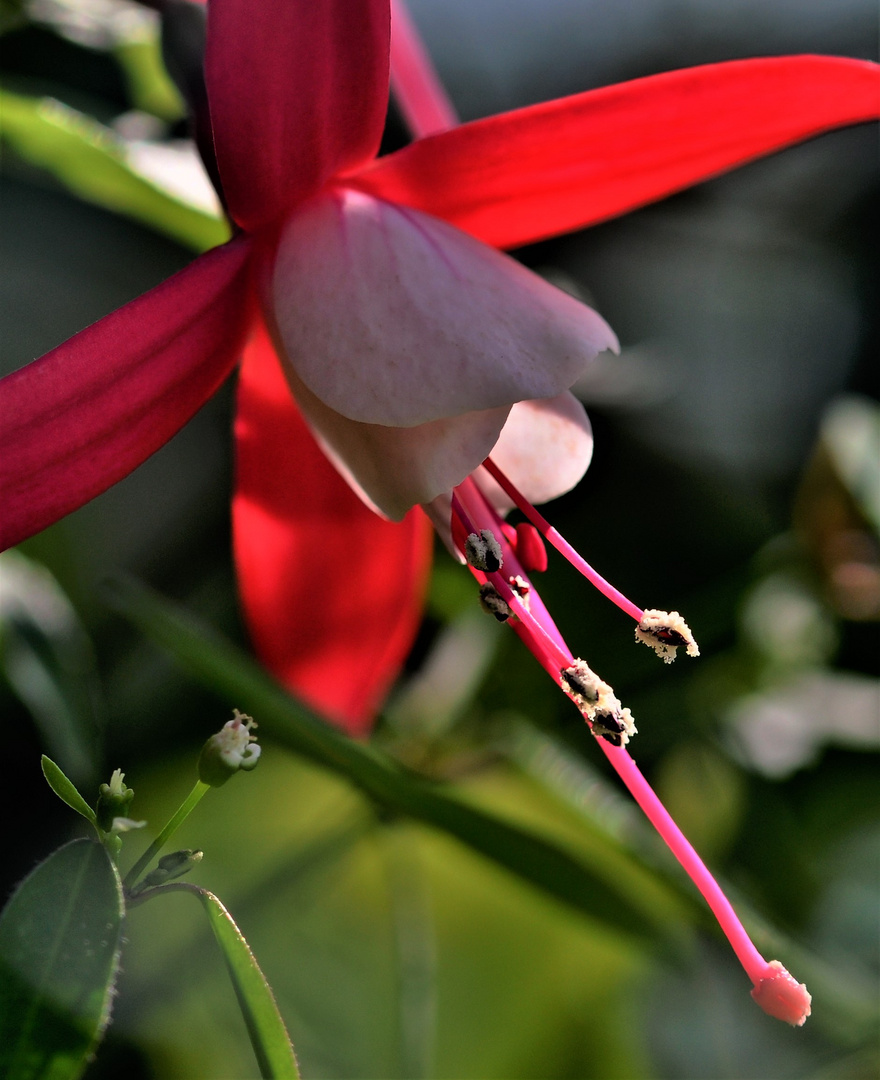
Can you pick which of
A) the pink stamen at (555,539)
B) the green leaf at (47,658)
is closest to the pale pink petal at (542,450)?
the pink stamen at (555,539)

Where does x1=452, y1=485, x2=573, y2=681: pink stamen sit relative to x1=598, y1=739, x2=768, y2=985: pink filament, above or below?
above

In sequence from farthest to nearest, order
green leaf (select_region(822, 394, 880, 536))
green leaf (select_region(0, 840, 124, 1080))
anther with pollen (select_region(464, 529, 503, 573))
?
green leaf (select_region(822, 394, 880, 536)) < anther with pollen (select_region(464, 529, 503, 573)) < green leaf (select_region(0, 840, 124, 1080))

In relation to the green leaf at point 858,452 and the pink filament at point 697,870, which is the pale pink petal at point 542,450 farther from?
the green leaf at point 858,452

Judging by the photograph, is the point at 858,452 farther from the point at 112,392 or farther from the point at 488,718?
the point at 112,392

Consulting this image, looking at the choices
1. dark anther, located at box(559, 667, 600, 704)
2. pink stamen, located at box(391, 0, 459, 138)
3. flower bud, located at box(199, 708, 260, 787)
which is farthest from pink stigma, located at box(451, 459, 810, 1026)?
pink stamen, located at box(391, 0, 459, 138)

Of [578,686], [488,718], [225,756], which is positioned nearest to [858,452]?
[488,718]

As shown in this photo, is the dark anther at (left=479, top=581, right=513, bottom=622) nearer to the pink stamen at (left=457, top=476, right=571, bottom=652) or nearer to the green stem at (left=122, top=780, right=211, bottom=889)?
the pink stamen at (left=457, top=476, right=571, bottom=652)

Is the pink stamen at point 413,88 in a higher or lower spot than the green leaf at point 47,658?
higher

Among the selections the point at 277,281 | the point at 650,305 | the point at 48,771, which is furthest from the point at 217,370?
the point at 650,305
